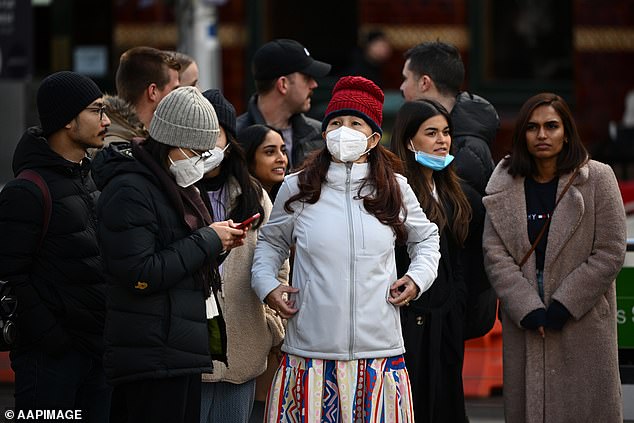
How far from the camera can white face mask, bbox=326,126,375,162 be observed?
5.59m

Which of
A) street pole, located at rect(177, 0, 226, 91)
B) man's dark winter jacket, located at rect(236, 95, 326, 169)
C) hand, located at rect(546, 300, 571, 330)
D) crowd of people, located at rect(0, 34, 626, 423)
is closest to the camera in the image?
crowd of people, located at rect(0, 34, 626, 423)

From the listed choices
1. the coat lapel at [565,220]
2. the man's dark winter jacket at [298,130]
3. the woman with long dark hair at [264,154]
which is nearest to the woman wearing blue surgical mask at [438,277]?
the coat lapel at [565,220]

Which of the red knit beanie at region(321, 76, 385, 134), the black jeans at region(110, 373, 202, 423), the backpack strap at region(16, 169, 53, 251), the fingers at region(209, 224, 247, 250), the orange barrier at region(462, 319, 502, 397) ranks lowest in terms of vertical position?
the black jeans at region(110, 373, 202, 423)

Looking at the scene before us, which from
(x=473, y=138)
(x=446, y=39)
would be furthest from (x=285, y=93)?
(x=446, y=39)

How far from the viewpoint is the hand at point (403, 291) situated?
5.53 metres

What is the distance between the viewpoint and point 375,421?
543cm

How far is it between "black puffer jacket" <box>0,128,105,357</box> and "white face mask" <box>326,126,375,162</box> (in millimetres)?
1103

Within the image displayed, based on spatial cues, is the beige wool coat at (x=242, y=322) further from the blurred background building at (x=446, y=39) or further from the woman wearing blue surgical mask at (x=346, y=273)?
the blurred background building at (x=446, y=39)

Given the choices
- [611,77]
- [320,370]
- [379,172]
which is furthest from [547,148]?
[611,77]

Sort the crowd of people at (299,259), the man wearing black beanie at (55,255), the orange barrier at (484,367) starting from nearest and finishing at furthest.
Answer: the crowd of people at (299,259), the man wearing black beanie at (55,255), the orange barrier at (484,367)

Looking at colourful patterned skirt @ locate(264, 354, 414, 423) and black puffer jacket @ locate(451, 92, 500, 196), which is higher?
black puffer jacket @ locate(451, 92, 500, 196)

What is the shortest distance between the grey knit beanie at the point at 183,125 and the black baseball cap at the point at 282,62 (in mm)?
2260

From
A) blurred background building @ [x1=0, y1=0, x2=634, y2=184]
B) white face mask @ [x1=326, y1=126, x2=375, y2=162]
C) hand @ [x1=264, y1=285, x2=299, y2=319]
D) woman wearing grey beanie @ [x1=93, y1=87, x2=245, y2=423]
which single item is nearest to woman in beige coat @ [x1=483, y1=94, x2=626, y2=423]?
white face mask @ [x1=326, y1=126, x2=375, y2=162]

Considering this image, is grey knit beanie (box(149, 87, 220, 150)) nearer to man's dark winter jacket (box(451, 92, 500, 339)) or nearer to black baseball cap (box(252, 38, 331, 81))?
man's dark winter jacket (box(451, 92, 500, 339))
